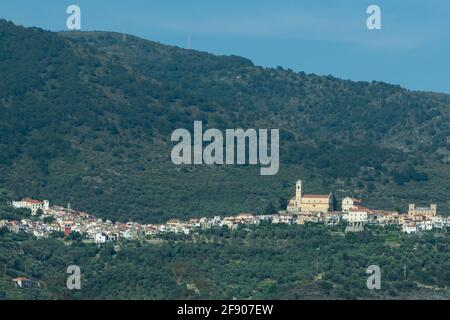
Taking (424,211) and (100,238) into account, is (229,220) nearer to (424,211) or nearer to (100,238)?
(100,238)

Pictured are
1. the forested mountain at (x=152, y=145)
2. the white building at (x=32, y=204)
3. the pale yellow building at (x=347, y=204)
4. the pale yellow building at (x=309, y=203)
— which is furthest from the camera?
the forested mountain at (x=152, y=145)

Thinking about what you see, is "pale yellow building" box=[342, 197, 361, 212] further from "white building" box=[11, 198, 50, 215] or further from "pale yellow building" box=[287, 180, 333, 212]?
"white building" box=[11, 198, 50, 215]

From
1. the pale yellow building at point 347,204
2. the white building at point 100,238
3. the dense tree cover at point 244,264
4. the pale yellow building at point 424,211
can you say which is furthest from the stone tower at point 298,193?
the white building at point 100,238

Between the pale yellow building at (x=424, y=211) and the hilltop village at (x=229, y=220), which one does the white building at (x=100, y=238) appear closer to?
the hilltop village at (x=229, y=220)

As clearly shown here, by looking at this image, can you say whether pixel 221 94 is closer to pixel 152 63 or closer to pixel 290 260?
pixel 152 63

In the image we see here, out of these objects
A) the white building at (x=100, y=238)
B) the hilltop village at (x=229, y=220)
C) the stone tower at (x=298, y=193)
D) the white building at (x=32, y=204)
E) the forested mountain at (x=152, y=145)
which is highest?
the forested mountain at (x=152, y=145)

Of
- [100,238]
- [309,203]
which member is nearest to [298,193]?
[309,203]

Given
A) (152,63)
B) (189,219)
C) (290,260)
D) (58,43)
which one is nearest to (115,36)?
(152,63)
